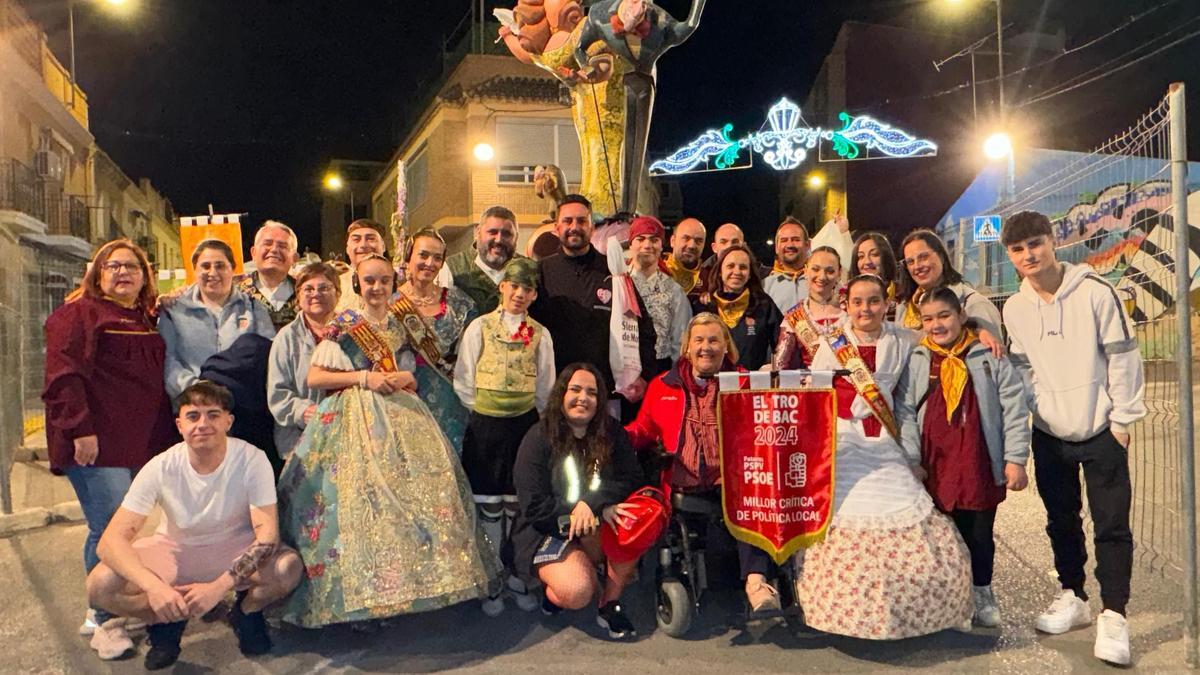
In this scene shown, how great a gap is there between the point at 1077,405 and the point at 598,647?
2.34 metres

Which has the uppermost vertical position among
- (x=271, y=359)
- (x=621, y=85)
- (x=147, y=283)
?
(x=621, y=85)

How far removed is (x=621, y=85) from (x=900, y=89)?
2174cm

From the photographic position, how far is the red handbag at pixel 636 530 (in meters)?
3.77

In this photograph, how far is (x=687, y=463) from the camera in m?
4.08

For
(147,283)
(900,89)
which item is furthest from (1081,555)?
(900,89)

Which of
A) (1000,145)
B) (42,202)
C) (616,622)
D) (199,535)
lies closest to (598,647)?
(616,622)

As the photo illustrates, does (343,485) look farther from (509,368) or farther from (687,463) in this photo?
(687,463)

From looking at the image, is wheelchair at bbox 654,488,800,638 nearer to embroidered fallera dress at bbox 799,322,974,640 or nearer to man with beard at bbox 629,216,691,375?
embroidered fallera dress at bbox 799,322,974,640

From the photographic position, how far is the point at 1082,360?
3684 mm

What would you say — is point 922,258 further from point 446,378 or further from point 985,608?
point 446,378

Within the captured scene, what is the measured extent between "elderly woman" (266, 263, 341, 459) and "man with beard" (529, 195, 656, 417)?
116 cm

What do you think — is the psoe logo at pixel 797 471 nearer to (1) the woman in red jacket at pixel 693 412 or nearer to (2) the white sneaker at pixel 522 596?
(1) the woman in red jacket at pixel 693 412

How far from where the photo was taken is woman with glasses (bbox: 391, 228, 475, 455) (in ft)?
14.1

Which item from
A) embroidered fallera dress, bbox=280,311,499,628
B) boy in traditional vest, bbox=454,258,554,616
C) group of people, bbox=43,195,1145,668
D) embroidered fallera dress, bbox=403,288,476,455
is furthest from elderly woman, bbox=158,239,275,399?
boy in traditional vest, bbox=454,258,554,616
